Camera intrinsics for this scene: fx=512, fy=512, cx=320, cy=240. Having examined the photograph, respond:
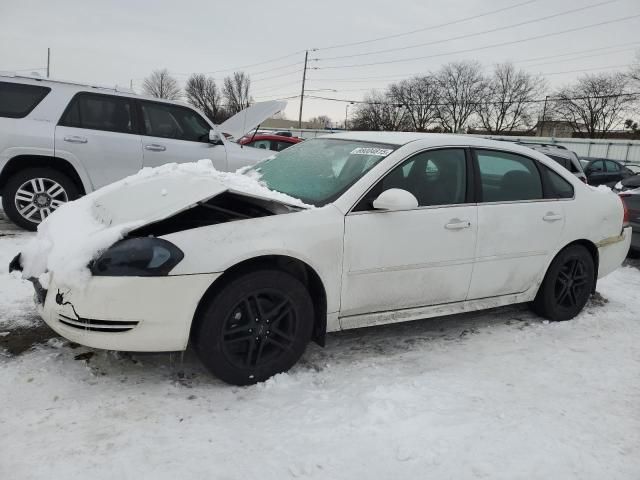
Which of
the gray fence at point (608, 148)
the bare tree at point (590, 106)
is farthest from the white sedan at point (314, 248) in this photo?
the bare tree at point (590, 106)

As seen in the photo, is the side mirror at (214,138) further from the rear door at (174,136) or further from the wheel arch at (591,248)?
the wheel arch at (591,248)

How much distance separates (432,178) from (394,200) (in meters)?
0.64

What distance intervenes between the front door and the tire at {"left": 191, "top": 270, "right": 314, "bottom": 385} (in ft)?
1.21

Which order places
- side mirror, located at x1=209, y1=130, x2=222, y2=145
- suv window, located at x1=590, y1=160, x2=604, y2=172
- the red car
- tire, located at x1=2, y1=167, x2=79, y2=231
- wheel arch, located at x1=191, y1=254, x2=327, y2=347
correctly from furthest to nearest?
1. suv window, located at x1=590, y1=160, x2=604, y2=172
2. the red car
3. side mirror, located at x1=209, y1=130, x2=222, y2=145
4. tire, located at x1=2, y1=167, x2=79, y2=231
5. wheel arch, located at x1=191, y1=254, x2=327, y2=347

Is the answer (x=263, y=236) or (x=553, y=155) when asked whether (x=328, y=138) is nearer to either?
(x=263, y=236)

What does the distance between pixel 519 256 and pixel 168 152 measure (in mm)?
5028

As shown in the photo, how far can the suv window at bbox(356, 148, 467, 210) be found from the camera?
139 inches

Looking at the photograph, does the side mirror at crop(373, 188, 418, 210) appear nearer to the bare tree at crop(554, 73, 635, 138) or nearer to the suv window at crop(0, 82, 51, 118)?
the suv window at crop(0, 82, 51, 118)

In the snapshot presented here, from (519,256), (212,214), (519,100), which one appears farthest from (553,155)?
(519,100)

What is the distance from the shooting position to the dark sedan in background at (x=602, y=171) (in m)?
16.0

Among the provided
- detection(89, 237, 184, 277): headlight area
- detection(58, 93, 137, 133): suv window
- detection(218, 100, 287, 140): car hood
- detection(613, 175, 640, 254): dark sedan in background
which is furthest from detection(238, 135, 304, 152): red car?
detection(89, 237, 184, 277): headlight area

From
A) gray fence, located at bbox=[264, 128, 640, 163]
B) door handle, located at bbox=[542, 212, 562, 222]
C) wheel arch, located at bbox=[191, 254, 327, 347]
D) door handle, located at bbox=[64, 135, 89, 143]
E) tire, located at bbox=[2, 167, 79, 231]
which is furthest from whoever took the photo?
gray fence, located at bbox=[264, 128, 640, 163]

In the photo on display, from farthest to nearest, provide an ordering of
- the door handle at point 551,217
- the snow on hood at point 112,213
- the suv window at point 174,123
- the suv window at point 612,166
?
the suv window at point 612,166, the suv window at point 174,123, the door handle at point 551,217, the snow on hood at point 112,213

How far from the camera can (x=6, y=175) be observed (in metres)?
6.34
